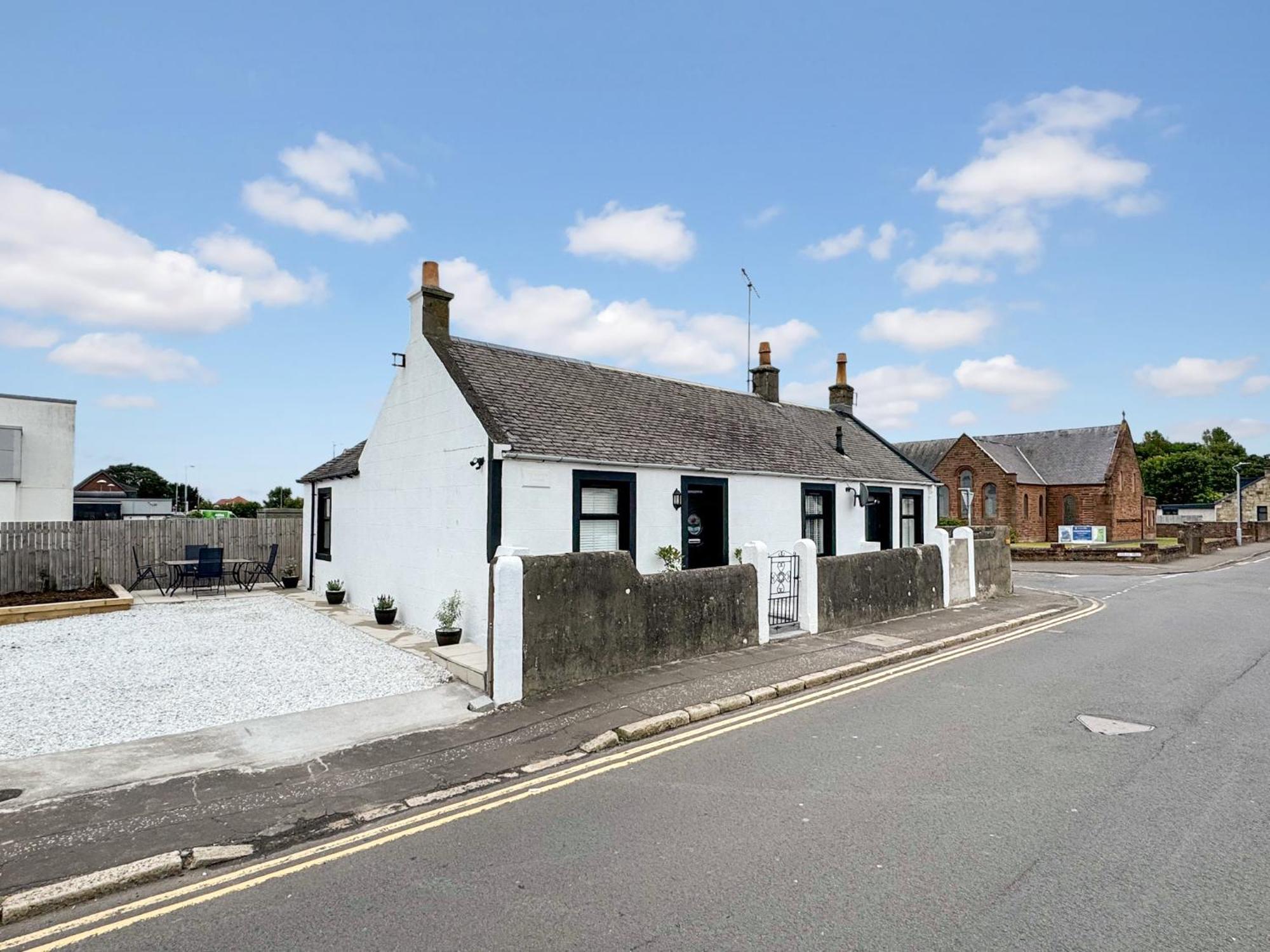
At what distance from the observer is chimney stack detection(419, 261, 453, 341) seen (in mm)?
13195

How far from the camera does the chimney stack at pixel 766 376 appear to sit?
21.2 m

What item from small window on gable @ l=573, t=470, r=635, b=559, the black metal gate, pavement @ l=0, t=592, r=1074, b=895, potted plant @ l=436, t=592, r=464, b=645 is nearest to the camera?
pavement @ l=0, t=592, r=1074, b=895

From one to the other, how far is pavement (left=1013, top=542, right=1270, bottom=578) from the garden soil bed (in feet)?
97.2

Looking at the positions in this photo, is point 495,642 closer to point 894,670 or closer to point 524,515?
point 524,515

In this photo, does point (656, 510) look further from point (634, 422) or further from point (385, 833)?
point (385, 833)

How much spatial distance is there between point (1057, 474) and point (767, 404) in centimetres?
4373

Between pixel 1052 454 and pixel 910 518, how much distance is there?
42.3 meters

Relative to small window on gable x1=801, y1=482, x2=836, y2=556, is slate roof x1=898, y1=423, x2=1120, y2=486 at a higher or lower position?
higher

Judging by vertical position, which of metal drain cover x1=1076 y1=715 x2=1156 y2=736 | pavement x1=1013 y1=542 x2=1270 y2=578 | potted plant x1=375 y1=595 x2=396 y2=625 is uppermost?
potted plant x1=375 y1=595 x2=396 y2=625

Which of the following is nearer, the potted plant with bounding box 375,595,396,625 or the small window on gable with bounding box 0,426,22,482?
the potted plant with bounding box 375,595,396,625

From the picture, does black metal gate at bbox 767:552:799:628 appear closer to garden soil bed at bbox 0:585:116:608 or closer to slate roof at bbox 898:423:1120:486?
garden soil bed at bbox 0:585:116:608

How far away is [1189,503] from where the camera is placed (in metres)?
89.6

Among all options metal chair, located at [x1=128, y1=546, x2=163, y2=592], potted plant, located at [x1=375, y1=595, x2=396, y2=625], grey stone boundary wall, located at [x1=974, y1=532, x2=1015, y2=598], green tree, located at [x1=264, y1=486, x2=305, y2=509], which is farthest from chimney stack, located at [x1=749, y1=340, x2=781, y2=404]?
green tree, located at [x1=264, y1=486, x2=305, y2=509]

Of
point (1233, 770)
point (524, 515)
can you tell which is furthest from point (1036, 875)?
point (524, 515)
